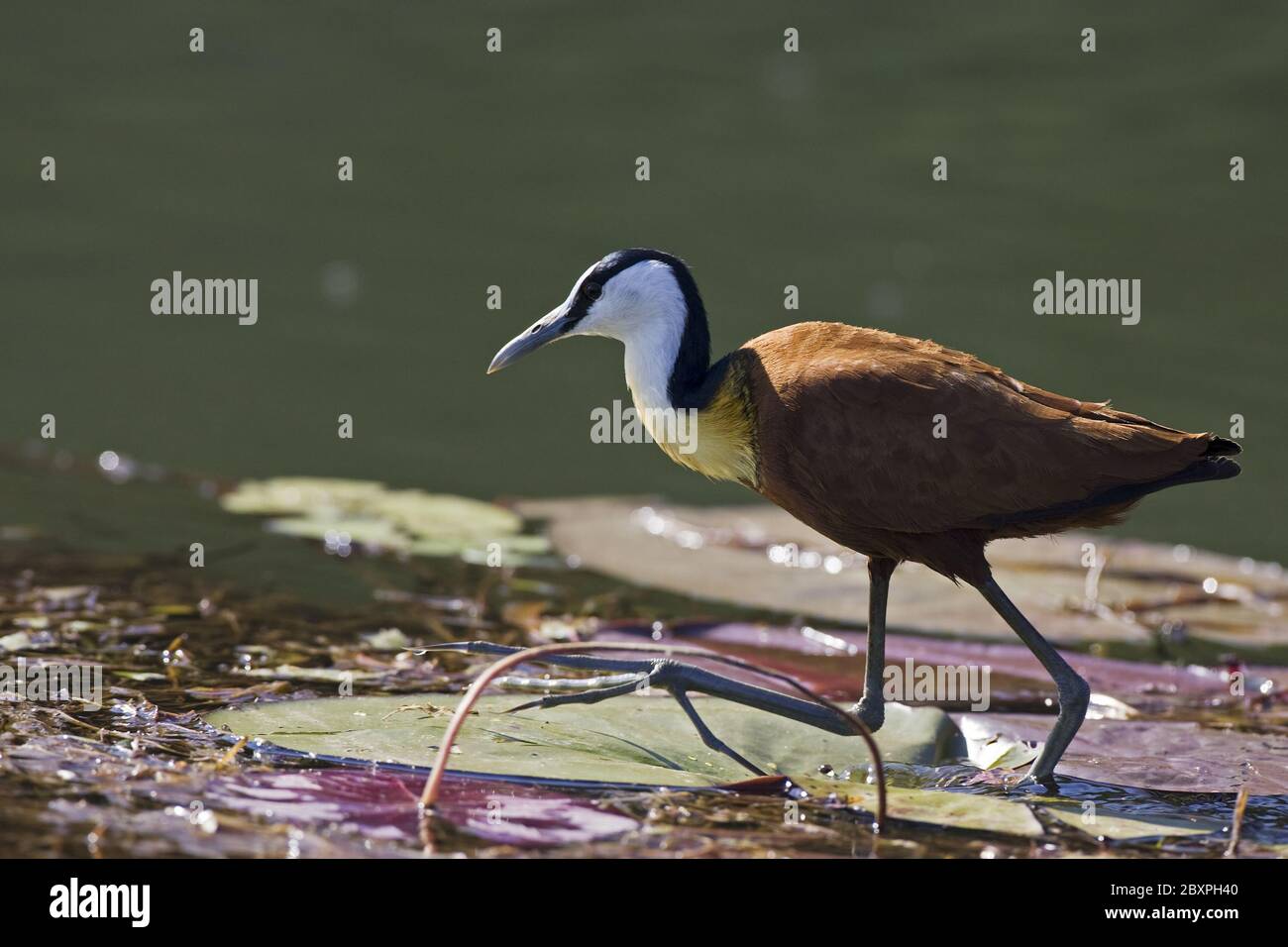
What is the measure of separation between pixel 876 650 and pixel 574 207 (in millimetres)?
8271

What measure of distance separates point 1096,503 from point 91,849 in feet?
Result: 10.0

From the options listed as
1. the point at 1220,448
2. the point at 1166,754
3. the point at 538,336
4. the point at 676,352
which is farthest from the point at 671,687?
the point at 1220,448

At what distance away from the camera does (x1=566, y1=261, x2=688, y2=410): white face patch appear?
5289 millimetres

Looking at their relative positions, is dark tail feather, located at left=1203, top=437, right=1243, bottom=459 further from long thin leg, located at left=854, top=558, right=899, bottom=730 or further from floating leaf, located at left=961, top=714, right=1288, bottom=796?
long thin leg, located at left=854, top=558, right=899, bottom=730

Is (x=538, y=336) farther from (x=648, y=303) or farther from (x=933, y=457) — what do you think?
(x=933, y=457)

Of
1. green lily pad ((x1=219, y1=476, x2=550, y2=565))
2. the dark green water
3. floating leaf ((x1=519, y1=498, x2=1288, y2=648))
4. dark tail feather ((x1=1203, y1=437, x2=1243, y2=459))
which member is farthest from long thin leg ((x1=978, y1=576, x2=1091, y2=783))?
the dark green water

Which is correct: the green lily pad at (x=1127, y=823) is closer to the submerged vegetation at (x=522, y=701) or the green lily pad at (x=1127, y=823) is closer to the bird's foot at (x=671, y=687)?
the submerged vegetation at (x=522, y=701)

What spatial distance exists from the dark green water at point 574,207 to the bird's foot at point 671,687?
4932 mm

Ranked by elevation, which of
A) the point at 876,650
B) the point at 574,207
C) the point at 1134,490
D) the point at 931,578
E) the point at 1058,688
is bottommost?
the point at 1058,688

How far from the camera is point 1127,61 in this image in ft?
47.1

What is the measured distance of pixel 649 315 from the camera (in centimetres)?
532
